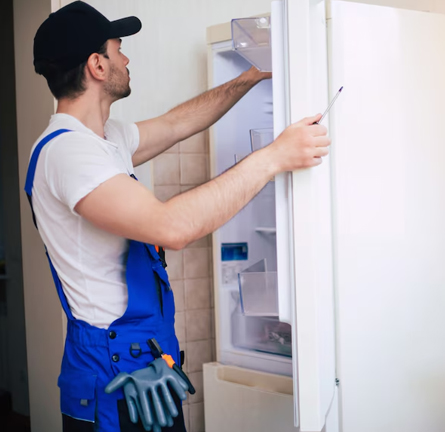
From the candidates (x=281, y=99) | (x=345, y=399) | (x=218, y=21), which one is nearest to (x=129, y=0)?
(x=218, y=21)

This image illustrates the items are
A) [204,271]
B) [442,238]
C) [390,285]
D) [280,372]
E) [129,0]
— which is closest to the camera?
[390,285]

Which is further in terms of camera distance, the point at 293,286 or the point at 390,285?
the point at 390,285

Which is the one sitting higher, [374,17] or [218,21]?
[218,21]

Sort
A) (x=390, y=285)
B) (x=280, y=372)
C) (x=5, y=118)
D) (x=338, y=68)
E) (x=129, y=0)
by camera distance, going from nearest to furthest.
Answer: (x=338, y=68) < (x=390, y=285) < (x=280, y=372) < (x=129, y=0) < (x=5, y=118)

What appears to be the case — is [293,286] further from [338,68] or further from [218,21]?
[218,21]

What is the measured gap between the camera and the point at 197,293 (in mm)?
2654

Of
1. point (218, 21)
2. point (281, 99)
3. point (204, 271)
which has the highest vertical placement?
point (218, 21)

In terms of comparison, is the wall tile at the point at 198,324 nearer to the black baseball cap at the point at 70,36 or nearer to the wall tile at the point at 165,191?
the wall tile at the point at 165,191

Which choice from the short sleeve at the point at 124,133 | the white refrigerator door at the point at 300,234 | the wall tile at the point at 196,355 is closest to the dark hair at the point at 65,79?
the short sleeve at the point at 124,133

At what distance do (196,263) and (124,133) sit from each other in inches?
36.2

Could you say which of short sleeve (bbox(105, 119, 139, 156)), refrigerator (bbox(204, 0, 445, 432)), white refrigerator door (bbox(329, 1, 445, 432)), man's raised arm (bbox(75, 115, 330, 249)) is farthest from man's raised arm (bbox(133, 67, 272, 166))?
man's raised arm (bbox(75, 115, 330, 249))

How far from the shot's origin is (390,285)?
65.7 inches

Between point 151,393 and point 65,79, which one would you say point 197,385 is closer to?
point 151,393

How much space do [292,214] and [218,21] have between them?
1.69m
